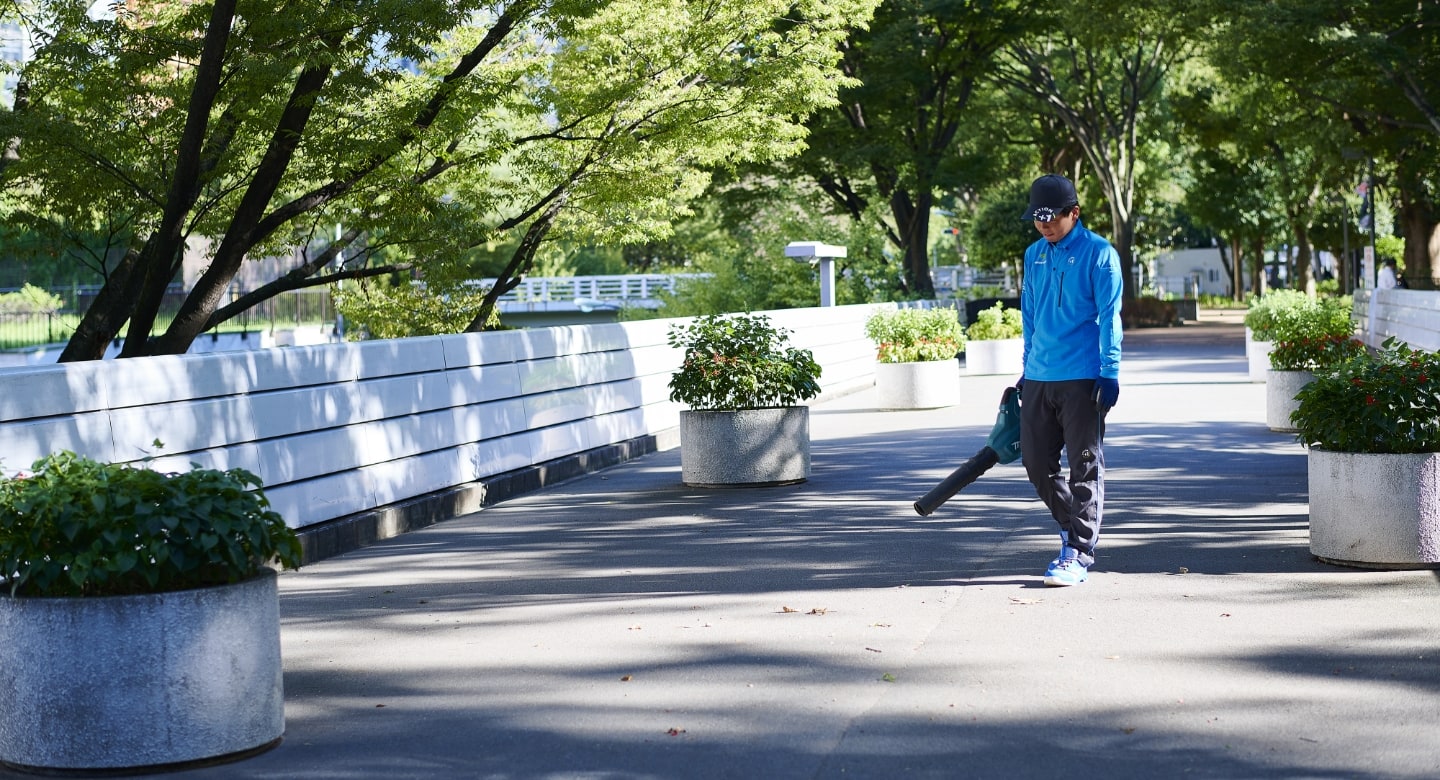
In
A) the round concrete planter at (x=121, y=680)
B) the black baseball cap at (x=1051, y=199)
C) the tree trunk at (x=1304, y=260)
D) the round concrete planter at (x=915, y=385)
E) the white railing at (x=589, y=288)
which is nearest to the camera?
the round concrete planter at (x=121, y=680)

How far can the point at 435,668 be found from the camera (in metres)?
6.30

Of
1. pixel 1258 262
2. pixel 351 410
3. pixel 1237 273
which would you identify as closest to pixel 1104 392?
pixel 351 410

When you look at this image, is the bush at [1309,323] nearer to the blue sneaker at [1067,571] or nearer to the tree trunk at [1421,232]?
the blue sneaker at [1067,571]

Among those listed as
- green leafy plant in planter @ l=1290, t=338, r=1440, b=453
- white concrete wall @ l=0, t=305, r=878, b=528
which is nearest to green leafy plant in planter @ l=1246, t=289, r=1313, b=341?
white concrete wall @ l=0, t=305, r=878, b=528

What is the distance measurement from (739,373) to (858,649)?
641cm

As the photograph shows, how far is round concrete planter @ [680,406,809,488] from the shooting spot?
12539 mm

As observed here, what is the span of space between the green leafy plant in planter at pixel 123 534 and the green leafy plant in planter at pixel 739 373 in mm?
7705

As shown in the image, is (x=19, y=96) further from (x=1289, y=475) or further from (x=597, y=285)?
(x=597, y=285)

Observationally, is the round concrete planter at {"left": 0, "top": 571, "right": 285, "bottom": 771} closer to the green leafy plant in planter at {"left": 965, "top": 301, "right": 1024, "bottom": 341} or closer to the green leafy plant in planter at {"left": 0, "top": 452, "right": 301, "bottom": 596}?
the green leafy plant in planter at {"left": 0, "top": 452, "right": 301, "bottom": 596}

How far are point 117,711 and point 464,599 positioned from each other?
3.06 metres

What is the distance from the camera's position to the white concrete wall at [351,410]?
8.14 metres

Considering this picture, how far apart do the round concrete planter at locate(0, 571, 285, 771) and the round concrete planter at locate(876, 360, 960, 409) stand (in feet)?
52.4

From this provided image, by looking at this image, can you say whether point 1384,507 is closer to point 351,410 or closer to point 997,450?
point 997,450

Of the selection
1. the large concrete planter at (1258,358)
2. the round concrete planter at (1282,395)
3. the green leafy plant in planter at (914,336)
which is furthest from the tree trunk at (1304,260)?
the round concrete planter at (1282,395)
